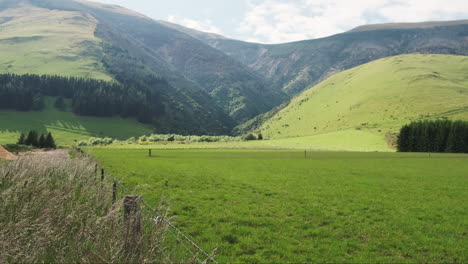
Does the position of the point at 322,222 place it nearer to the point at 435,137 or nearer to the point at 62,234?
the point at 62,234

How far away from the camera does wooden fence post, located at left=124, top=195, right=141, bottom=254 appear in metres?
6.90

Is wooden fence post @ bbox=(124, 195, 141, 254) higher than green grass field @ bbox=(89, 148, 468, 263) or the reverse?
higher

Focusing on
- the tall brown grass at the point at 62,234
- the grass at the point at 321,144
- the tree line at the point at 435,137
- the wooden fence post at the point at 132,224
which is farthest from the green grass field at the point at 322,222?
the grass at the point at 321,144

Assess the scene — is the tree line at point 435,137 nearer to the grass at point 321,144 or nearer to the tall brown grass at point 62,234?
the grass at point 321,144

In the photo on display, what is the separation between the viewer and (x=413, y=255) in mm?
13906

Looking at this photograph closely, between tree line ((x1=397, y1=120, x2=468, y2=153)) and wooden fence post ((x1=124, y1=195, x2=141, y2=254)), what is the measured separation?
466ft

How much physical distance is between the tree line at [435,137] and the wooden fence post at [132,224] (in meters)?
142

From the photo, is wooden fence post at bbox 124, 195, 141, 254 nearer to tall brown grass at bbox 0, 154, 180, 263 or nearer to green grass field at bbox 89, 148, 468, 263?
tall brown grass at bbox 0, 154, 180, 263

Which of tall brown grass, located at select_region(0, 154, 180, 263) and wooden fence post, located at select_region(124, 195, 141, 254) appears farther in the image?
wooden fence post, located at select_region(124, 195, 141, 254)

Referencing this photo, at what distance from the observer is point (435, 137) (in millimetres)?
126312

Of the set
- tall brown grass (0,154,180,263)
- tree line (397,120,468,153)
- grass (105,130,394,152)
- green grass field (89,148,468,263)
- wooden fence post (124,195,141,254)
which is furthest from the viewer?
grass (105,130,394,152)

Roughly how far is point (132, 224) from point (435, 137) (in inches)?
5693

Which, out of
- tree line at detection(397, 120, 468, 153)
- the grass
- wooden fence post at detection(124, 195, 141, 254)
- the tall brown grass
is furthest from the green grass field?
the grass

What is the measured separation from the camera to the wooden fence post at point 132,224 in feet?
22.6
